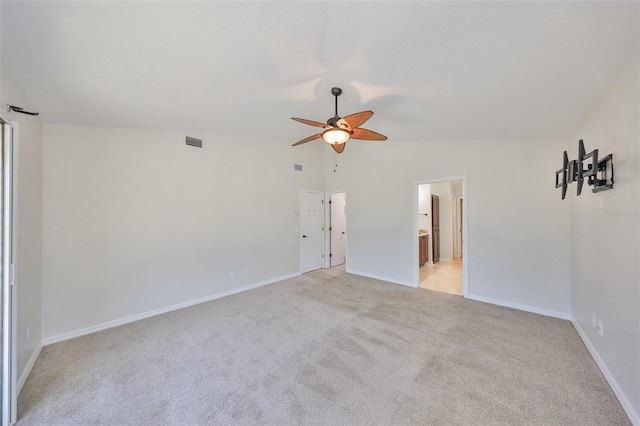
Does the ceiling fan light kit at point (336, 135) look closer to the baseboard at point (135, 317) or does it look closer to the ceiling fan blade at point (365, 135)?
the ceiling fan blade at point (365, 135)

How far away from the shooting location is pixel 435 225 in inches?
269

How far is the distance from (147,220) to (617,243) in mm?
4927

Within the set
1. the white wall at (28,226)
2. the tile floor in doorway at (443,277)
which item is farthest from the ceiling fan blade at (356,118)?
the tile floor in doorway at (443,277)

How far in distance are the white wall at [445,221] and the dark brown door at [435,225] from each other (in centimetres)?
17

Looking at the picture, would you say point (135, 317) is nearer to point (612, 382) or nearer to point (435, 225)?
point (612, 382)

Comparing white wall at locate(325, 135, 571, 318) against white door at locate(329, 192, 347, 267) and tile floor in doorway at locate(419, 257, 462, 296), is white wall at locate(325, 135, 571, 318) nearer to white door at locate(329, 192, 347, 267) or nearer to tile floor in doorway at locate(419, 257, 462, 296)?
tile floor in doorway at locate(419, 257, 462, 296)

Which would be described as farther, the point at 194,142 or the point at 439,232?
the point at 439,232

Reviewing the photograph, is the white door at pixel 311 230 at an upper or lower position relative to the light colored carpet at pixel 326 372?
upper

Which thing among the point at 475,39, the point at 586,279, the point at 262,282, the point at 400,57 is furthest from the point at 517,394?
the point at 262,282

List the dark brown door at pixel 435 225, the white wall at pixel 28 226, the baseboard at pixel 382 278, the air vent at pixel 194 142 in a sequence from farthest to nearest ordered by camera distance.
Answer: the dark brown door at pixel 435 225
the baseboard at pixel 382 278
the air vent at pixel 194 142
the white wall at pixel 28 226

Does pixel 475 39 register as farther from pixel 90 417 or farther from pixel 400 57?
pixel 90 417

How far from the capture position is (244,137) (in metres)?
4.30

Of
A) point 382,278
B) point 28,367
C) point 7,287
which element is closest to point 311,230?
point 382,278

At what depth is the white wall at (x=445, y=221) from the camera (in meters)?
7.04
